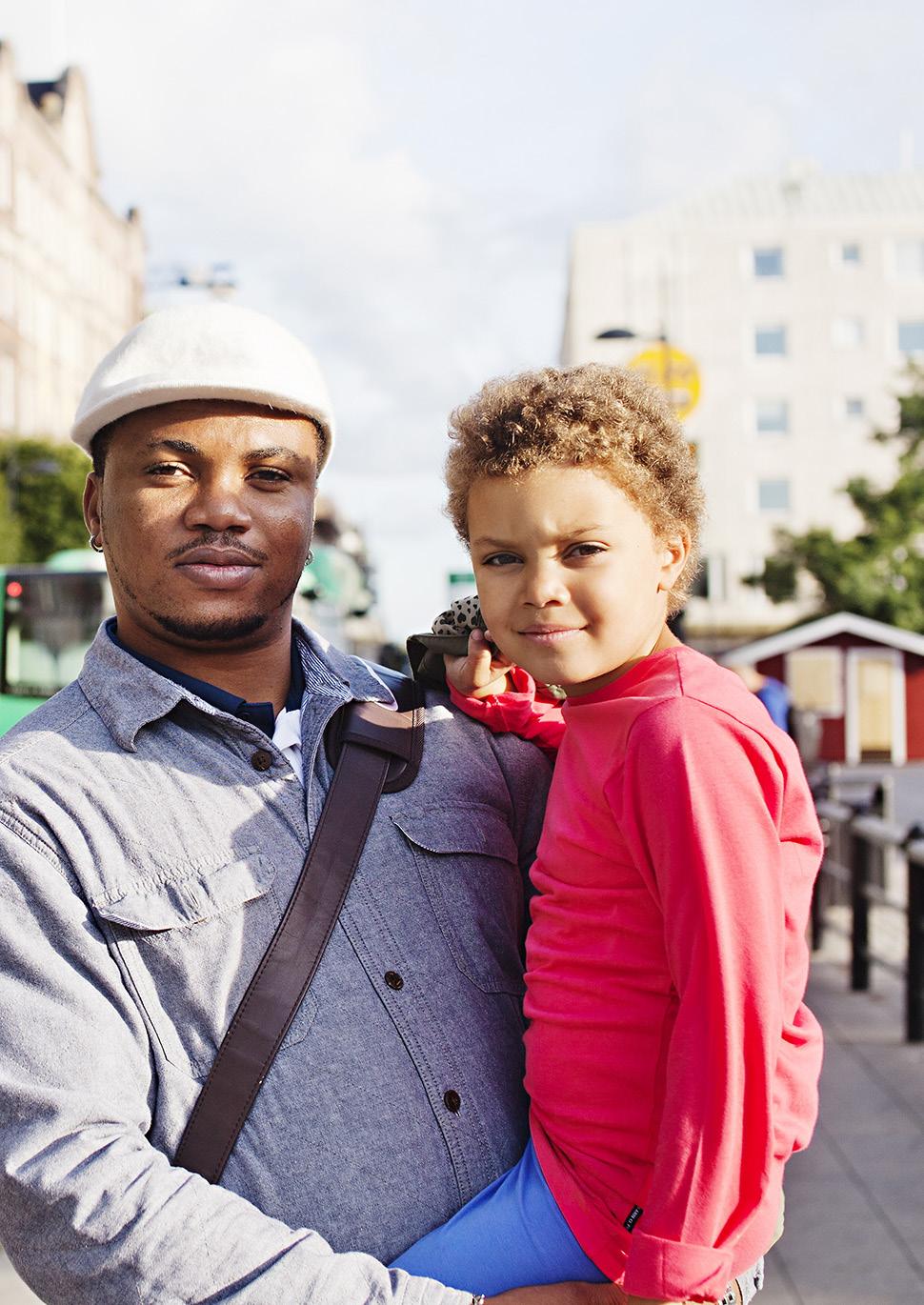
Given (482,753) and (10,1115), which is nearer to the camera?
(10,1115)

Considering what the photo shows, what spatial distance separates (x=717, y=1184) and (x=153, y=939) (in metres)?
A: 0.80

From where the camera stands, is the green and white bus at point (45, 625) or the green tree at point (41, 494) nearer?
the green and white bus at point (45, 625)

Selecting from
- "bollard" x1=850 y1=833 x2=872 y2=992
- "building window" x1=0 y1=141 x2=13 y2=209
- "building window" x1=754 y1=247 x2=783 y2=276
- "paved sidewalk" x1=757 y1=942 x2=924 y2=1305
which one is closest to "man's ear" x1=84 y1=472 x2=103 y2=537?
"paved sidewalk" x1=757 y1=942 x2=924 y2=1305

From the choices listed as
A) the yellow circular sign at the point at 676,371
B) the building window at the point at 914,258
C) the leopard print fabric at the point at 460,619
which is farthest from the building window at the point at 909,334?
the leopard print fabric at the point at 460,619

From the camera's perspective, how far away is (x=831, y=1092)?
671 cm

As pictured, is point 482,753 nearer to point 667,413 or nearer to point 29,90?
point 667,413

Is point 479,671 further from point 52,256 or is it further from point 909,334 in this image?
point 909,334

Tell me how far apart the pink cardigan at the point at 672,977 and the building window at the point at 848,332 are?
5572 cm

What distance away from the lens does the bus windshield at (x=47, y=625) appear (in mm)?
15812

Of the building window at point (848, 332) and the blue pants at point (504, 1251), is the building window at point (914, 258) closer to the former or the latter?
the building window at point (848, 332)

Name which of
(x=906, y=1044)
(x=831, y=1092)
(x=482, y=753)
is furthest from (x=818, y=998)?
(x=482, y=753)

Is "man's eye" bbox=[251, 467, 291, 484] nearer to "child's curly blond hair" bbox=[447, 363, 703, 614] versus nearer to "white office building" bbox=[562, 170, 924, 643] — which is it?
"child's curly blond hair" bbox=[447, 363, 703, 614]

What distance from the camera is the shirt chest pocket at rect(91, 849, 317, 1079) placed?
1813 millimetres

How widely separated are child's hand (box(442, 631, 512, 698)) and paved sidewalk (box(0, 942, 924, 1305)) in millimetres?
3114
